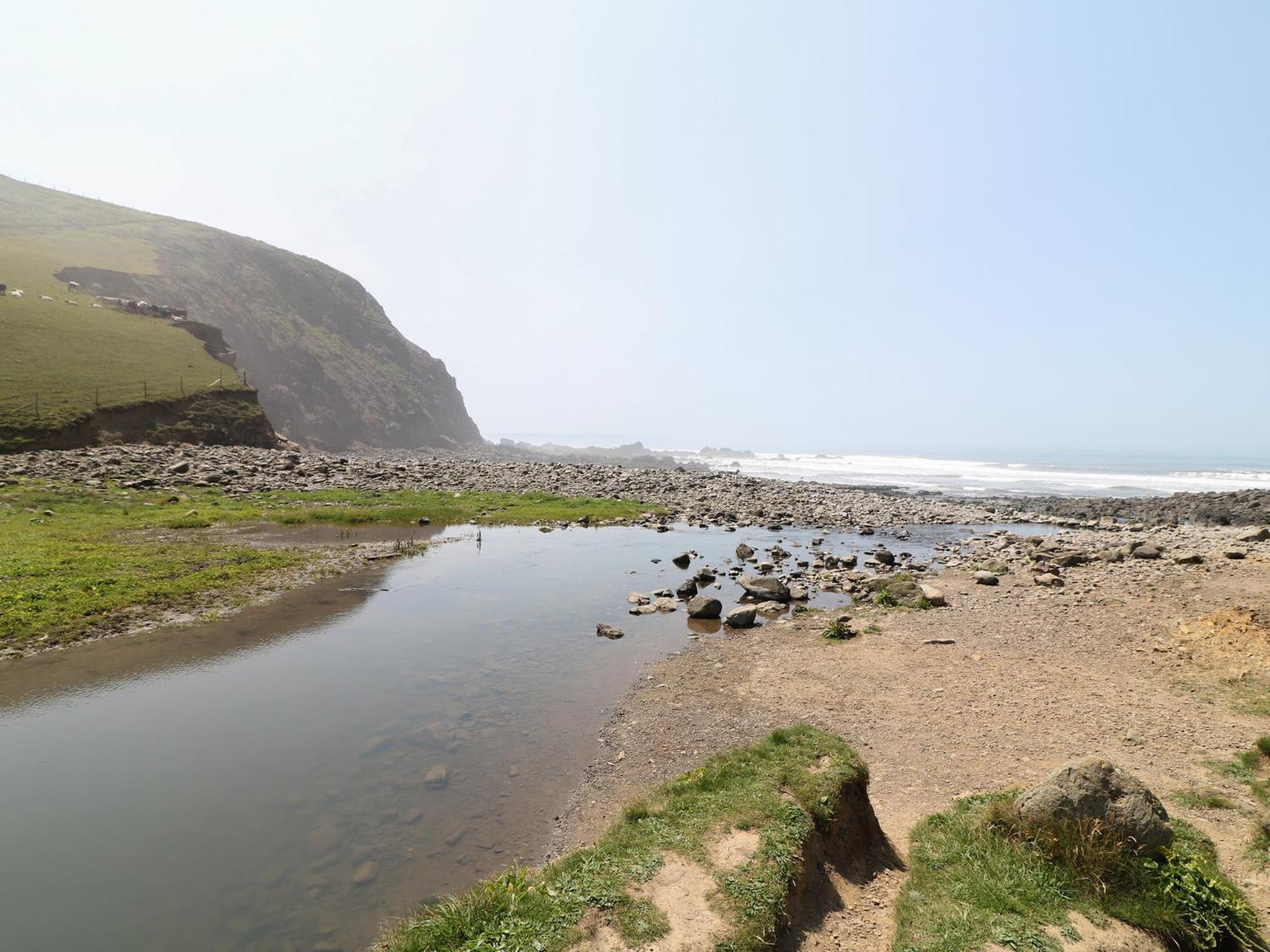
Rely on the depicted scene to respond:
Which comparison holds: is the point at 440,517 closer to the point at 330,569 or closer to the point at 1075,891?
the point at 330,569

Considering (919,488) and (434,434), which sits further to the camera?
(434,434)

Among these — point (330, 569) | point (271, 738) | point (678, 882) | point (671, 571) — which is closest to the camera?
point (678, 882)

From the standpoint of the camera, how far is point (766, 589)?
2214 cm

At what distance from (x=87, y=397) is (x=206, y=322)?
5256 centimetres

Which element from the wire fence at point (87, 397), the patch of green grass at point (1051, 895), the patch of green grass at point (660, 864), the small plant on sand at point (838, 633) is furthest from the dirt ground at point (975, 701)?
the wire fence at point (87, 397)

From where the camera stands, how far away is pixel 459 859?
788 centimetres

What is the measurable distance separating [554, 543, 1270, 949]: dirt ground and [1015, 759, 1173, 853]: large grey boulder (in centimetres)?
138

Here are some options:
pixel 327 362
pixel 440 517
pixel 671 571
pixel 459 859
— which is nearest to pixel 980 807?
pixel 459 859

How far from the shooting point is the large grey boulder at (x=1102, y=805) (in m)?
6.58

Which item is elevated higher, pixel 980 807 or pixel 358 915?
pixel 980 807

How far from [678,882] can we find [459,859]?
3.49m

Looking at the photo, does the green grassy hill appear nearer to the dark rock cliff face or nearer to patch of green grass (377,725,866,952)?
the dark rock cliff face

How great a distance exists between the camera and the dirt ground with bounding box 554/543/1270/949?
889 centimetres

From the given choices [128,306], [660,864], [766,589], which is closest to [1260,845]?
[660,864]
